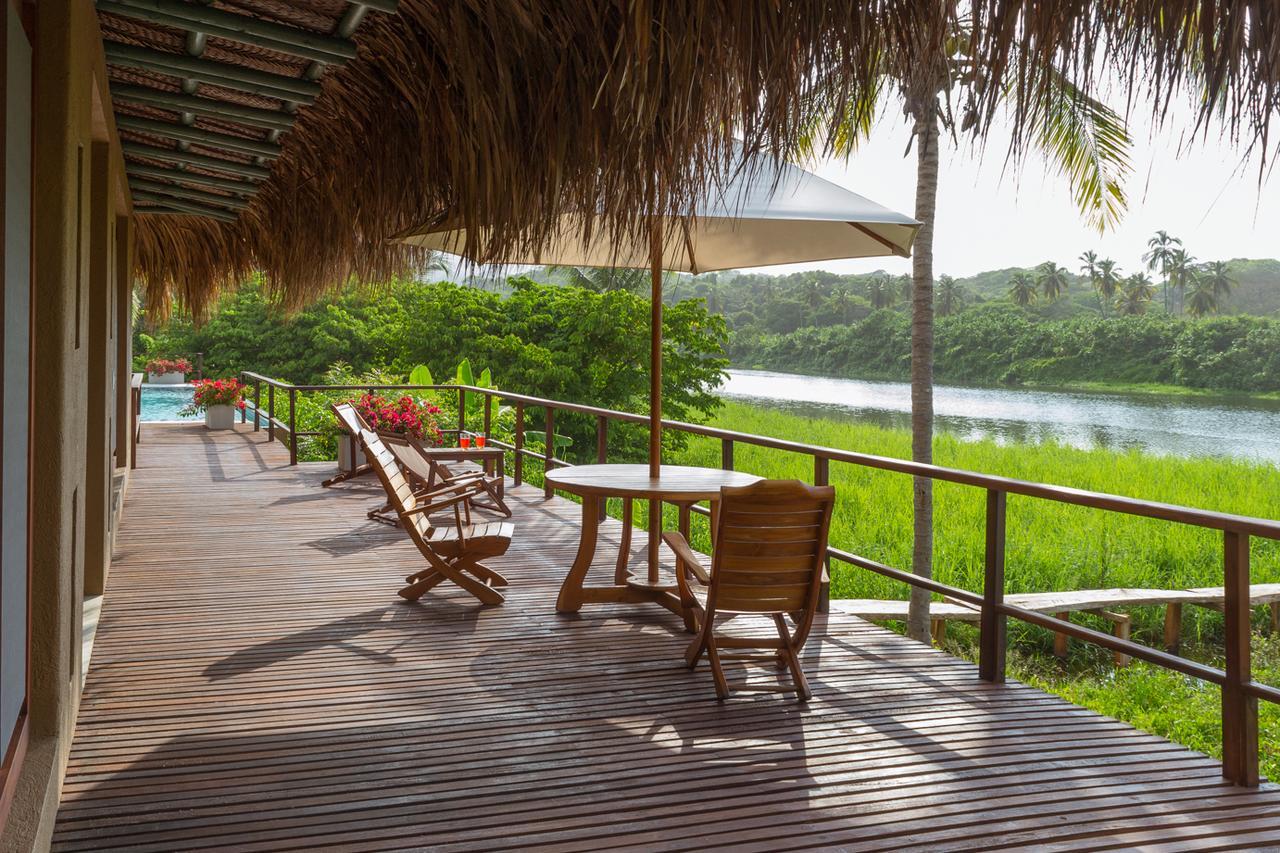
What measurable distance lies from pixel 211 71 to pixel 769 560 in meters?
2.86

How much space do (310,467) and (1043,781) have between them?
8507mm

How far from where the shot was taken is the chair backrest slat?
356 cm

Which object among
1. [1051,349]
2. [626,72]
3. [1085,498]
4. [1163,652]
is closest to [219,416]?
[626,72]

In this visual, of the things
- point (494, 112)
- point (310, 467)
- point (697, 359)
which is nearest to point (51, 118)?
point (494, 112)

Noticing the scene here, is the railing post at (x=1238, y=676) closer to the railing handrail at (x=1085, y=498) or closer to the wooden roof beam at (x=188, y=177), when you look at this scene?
the railing handrail at (x=1085, y=498)

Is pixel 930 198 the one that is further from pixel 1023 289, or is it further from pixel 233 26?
pixel 1023 289

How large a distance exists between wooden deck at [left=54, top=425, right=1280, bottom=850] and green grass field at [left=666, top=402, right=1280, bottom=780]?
19.6ft

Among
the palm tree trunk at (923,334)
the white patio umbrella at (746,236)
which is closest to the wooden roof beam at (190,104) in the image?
the white patio umbrella at (746,236)

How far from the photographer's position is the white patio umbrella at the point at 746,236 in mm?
4027

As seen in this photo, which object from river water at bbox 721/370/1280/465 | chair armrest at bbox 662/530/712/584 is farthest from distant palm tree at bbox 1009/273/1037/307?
chair armrest at bbox 662/530/712/584

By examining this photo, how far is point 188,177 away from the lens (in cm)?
604

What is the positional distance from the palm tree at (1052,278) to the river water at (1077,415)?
11.5 metres

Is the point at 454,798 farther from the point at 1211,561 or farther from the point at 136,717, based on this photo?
the point at 1211,561

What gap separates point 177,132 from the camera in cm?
494
